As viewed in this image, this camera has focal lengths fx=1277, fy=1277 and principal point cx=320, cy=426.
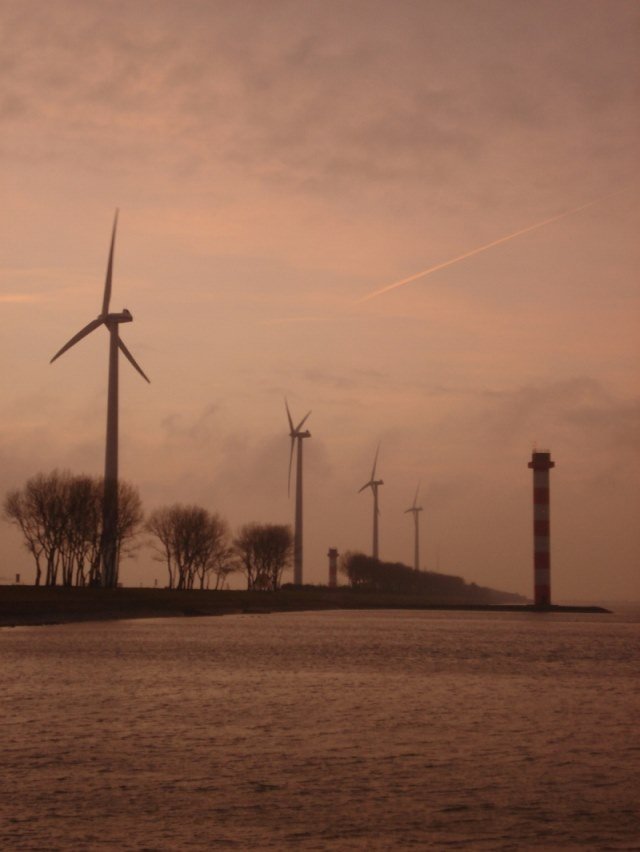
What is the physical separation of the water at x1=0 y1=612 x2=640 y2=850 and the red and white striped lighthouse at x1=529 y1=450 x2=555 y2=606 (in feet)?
357

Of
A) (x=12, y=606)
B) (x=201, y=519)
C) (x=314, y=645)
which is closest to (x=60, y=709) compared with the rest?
(x=314, y=645)

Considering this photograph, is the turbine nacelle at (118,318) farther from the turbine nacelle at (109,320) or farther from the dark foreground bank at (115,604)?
the dark foreground bank at (115,604)

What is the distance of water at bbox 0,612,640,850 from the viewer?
63.3 ft

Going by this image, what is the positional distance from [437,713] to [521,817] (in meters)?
15.3

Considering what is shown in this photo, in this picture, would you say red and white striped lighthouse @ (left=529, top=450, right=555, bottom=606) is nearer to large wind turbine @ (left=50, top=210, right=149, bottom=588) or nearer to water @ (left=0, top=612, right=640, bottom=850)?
large wind turbine @ (left=50, top=210, right=149, bottom=588)

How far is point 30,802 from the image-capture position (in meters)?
20.9

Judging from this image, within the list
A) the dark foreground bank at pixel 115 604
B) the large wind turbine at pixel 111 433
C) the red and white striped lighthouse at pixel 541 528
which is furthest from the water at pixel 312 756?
the red and white striped lighthouse at pixel 541 528

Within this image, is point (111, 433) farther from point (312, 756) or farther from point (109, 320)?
point (312, 756)

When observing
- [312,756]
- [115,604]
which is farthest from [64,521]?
[312,756]

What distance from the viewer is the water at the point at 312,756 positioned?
1929 cm

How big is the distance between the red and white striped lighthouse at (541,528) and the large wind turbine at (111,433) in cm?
5519

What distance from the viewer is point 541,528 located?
161375mm

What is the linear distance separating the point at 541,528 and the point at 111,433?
66.9 metres

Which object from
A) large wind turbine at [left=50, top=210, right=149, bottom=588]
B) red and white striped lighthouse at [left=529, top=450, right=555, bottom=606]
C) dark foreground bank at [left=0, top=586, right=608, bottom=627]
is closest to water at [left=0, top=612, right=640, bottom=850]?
dark foreground bank at [left=0, top=586, right=608, bottom=627]
